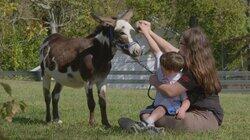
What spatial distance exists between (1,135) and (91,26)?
40.2 metres

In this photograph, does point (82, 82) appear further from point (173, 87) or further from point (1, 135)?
point (1, 135)

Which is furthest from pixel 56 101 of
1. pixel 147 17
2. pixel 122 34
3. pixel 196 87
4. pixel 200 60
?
pixel 147 17

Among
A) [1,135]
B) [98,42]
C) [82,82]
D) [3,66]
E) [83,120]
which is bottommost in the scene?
[3,66]

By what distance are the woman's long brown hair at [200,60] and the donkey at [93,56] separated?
1.56 metres

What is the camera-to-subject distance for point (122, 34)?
9961 mm

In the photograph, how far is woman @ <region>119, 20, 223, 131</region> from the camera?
8047 mm

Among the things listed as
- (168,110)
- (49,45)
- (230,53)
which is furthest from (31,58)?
(168,110)

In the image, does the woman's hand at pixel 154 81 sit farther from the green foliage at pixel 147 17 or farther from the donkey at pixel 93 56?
the green foliage at pixel 147 17

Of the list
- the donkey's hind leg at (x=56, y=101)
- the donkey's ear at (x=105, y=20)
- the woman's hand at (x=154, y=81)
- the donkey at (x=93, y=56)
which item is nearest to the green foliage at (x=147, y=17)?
the donkey's hind leg at (x=56, y=101)

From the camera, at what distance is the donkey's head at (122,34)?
9.71m

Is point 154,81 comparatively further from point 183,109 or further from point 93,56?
point 93,56

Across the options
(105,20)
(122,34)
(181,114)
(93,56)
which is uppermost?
(105,20)

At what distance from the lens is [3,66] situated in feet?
147

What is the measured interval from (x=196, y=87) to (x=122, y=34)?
214cm
